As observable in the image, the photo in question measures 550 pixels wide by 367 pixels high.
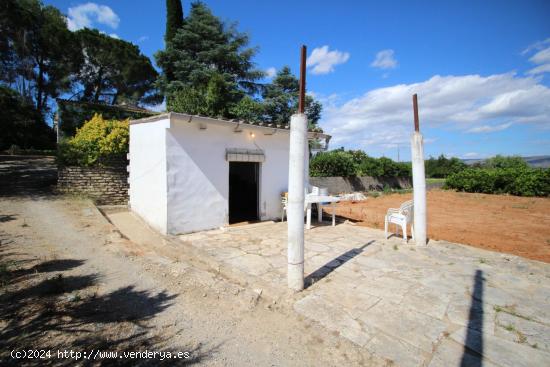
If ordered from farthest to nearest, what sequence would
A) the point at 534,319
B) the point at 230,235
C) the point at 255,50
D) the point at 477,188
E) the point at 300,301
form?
the point at 255,50 < the point at 477,188 < the point at 230,235 < the point at 300,301 < the point at 534,319

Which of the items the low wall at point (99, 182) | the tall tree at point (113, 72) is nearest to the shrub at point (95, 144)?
the low wall at point (99, 182)

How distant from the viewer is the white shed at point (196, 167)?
6391 millimetres

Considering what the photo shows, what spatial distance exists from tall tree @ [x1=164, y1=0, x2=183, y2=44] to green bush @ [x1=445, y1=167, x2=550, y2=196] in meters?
24.8

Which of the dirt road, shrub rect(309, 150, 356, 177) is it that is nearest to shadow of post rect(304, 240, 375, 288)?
the dirt road

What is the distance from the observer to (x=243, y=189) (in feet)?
33.8

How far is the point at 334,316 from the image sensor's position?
124 inches

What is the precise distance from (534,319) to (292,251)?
292cm

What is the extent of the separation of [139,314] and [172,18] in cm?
2465

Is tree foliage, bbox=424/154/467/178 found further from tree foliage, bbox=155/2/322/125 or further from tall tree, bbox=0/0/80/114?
tall tree, bbox=0/0/80/114

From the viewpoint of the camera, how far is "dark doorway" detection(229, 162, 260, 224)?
9492mm

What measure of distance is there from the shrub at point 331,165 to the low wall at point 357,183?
54cm

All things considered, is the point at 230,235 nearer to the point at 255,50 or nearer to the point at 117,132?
the point at 117,132

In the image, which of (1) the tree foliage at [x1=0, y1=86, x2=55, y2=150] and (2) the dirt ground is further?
(1) the tree foliage at [x1=0, y1=86, x2=55, y2=150]

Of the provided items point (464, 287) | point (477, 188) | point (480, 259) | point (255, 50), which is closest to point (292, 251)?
point (464, 287)
